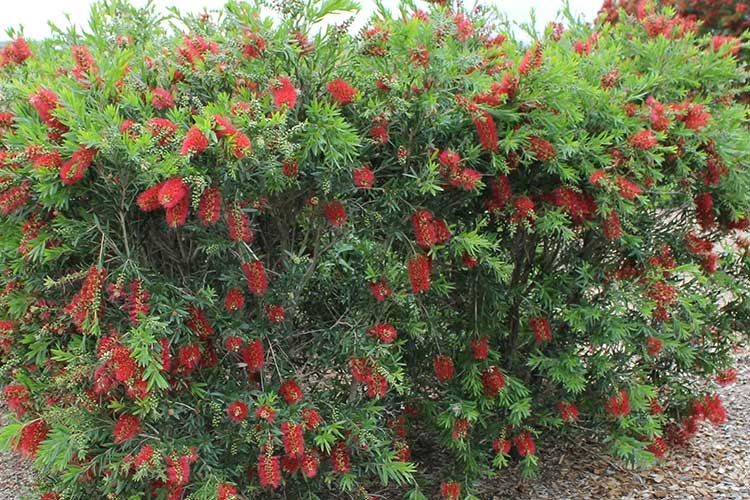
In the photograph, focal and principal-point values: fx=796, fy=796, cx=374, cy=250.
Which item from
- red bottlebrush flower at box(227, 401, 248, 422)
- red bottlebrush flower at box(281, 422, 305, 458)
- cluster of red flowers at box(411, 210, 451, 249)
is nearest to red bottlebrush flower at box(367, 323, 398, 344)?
cluster of red flowers at box(411, 210, 451, 249)

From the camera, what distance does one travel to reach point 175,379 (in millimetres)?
2777

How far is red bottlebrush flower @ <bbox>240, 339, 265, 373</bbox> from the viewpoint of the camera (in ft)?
9.16

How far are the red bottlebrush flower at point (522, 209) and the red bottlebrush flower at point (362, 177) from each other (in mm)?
654

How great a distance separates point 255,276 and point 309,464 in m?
0.72

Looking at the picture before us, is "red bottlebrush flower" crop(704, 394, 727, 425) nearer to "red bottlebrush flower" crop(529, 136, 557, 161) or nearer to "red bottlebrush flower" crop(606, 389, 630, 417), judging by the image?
"red bottlebrush flower" crop(606, 389, 630, 417)

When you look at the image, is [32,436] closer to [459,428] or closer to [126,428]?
[126,428]

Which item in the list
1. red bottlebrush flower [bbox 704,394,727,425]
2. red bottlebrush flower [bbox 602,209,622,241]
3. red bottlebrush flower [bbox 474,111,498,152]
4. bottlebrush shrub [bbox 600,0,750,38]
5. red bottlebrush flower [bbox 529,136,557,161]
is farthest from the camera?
bottlebrush shrub [bbox 600,0,750,38]

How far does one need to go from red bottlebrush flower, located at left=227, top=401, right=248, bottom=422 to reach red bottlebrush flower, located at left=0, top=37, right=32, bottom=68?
7.34 feet

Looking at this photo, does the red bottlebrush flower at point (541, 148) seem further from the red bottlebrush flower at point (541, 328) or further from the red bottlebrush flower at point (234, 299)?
the red bottlebrush flower at point (234, 299)

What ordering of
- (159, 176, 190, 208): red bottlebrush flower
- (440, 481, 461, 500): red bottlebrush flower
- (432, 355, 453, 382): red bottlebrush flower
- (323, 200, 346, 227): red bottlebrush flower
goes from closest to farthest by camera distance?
(159, 176, 190, 208): red bottlebrush flower < (323, 200, 346, 227): red bottlebrush flower < (432, 355, 453, 382): red bottlebrush flower < (440, 481, 461, 500): red bottlebrush flower

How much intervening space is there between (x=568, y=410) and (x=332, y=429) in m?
1.17

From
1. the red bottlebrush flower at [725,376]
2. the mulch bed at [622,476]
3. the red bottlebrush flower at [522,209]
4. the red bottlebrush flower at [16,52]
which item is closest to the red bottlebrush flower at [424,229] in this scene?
the red bottlebrush flower at [522,209]

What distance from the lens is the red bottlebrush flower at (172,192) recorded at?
2316 mm

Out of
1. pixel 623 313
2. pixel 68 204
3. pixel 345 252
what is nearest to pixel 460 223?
pixel 345 252
